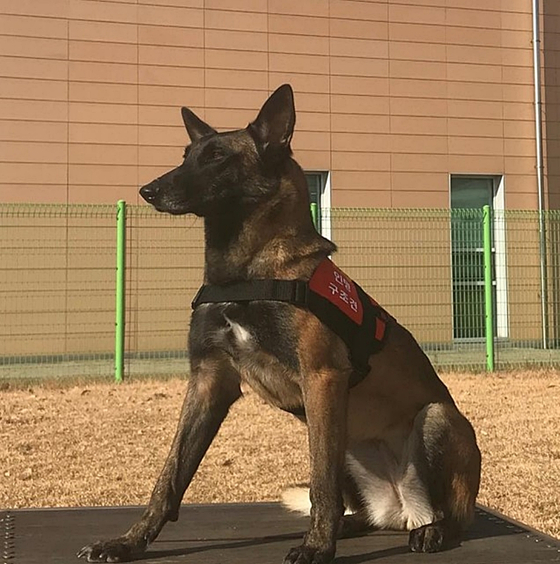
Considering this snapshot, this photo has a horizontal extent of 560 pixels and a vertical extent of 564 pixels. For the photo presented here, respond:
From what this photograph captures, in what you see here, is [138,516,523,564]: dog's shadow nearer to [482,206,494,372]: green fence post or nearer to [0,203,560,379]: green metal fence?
[0,203,560,379]: green metal fence

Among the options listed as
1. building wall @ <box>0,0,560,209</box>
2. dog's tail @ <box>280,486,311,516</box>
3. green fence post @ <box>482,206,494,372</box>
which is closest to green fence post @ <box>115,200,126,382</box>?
building wall @ <box>0,0,560,209</box>

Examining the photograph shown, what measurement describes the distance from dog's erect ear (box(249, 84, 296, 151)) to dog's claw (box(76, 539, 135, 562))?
4.15 feet

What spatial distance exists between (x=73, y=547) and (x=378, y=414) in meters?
1.05

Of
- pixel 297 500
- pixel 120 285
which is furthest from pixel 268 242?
pixel 120 285

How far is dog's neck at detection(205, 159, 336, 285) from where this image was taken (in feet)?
8.23

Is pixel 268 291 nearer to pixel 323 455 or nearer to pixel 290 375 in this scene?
pixel 290 375

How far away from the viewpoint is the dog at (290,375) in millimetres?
2385

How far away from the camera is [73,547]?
2.64m

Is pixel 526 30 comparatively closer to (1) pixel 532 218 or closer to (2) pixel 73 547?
(1) pixel 532 218

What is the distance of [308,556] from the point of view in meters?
2.31

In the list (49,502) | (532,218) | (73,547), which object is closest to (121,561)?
(73,547)

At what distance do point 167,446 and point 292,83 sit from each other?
25.5ft

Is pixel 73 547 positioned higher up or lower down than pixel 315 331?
lower down

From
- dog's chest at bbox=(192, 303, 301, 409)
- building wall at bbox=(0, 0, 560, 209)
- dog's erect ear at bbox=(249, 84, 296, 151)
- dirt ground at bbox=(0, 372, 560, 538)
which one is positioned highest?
building wall at bbox=(0, 0, 560, 209)
